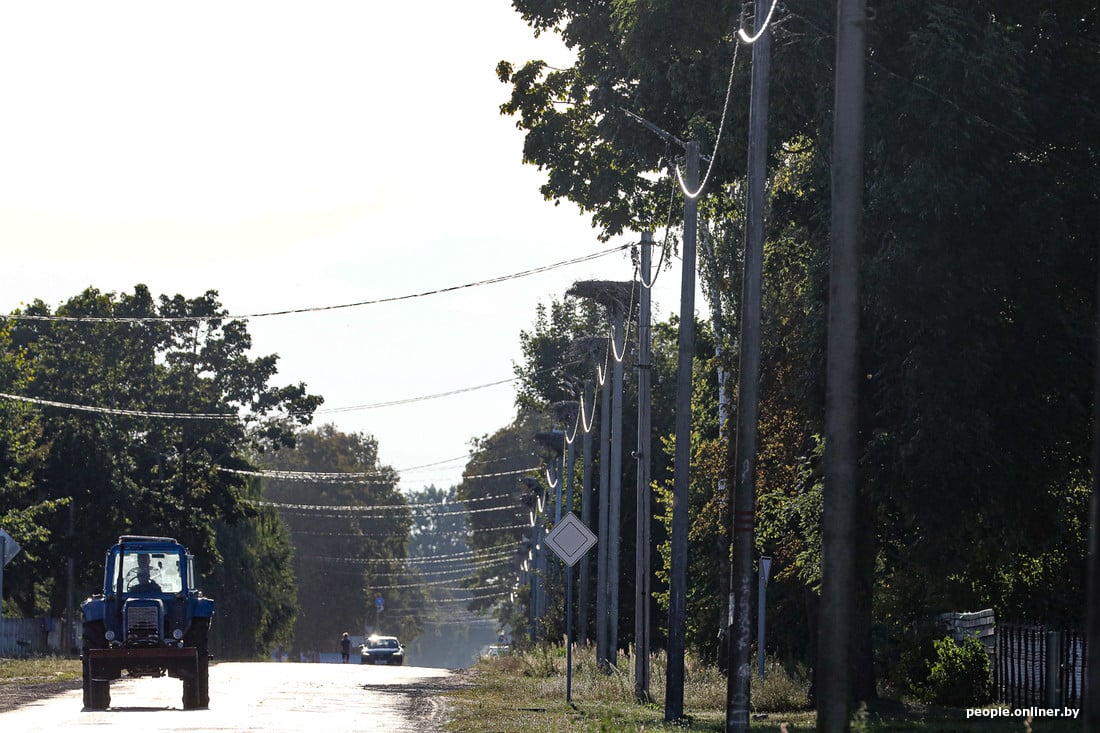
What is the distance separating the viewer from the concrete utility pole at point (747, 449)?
18.0 meters

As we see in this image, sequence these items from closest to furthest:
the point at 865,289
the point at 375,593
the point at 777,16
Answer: the point at 865,289, the point at 777,16, the point at 375,593

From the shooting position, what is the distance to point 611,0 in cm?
3203

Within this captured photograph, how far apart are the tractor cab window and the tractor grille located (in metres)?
0.74

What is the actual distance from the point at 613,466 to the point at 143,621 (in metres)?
15.6

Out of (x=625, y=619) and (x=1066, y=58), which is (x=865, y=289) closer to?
(x=1066, y=58)

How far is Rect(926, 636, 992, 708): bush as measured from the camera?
1108 inches

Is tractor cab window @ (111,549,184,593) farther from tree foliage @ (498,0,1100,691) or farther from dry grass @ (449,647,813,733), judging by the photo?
tree foliage @ (498,0,1100,691)

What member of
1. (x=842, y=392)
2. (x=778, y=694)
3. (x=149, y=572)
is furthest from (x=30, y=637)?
(x=842, y=392)

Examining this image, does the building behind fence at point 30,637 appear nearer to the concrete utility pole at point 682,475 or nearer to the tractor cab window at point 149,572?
the tractor cab window at point 149,572

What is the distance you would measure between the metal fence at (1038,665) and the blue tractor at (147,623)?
42.6ft

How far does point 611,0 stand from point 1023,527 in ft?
42.8

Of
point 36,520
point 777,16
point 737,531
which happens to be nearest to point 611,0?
point 777,16

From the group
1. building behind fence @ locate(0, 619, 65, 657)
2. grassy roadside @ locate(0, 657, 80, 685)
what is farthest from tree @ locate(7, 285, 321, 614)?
Answer: grassy roadside @ locate(0, 657, 80, 685)

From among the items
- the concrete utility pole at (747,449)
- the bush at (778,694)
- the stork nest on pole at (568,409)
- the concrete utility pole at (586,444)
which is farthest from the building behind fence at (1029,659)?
the stork nest on pole at (568,409)
